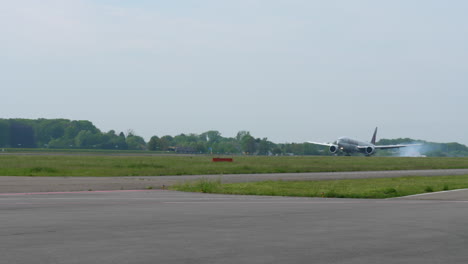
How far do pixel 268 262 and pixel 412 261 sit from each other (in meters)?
2.18

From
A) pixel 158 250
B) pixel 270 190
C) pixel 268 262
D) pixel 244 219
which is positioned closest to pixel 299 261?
pixel 268 262

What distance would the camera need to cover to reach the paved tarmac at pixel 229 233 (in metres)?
10.2

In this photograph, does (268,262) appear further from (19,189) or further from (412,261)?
(19,189)

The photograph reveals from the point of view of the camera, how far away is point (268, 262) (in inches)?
380

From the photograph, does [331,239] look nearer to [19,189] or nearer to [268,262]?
[268,262]

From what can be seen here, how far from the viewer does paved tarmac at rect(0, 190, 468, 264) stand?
10172mm

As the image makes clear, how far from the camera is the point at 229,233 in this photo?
13211 mm

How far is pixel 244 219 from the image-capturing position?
53.5ft

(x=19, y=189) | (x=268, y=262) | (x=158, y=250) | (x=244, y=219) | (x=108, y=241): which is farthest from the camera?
(x=19, y=189)

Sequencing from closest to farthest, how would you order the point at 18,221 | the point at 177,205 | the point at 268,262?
the point at 268,262 < the point at 18,221 < the point at 177,205

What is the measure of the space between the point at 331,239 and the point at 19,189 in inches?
784

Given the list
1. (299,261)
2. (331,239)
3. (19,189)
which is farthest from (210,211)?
(19,189)

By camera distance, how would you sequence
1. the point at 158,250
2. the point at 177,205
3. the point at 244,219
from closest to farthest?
the point at 158,250
the point at 244,219
the point at 177,205

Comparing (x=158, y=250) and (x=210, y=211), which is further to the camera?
(x=210, y=211)
